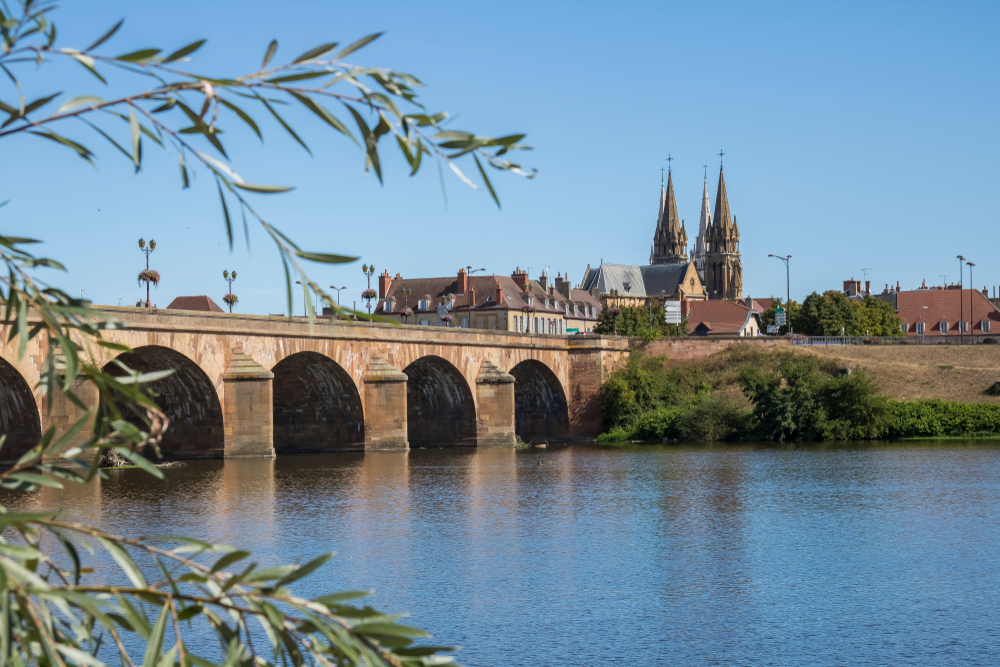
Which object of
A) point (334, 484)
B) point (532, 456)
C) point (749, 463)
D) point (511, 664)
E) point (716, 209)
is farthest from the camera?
point (716, 209)

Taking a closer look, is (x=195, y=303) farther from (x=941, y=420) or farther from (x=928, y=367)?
(x=941, y=420)

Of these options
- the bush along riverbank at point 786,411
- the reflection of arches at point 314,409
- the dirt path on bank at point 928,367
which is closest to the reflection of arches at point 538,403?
the bush along riverbank at point 786,411

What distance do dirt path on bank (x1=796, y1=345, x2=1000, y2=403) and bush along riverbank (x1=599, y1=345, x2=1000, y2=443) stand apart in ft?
7.58

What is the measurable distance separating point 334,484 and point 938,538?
61.6ft

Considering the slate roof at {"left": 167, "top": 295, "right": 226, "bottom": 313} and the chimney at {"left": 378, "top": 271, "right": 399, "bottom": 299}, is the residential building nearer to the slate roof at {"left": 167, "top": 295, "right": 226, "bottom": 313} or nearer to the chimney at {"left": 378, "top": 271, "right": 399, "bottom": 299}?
the chimney at {"left": 378, "top": 271, "right": 399, "bottom": 299}

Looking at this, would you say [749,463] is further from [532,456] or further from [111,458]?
[111,458]

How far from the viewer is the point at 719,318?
124812 mm

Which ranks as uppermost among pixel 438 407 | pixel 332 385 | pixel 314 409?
pixel 332 385

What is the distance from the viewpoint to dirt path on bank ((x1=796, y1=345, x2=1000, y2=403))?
61.3m

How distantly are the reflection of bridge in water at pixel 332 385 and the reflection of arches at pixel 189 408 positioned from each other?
0.05 m

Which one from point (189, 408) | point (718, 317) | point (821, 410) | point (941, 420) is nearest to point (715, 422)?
point (821, 410)

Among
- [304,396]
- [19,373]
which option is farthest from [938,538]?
[304,396]

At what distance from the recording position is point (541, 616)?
16547mm

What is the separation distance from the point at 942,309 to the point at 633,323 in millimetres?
30086
